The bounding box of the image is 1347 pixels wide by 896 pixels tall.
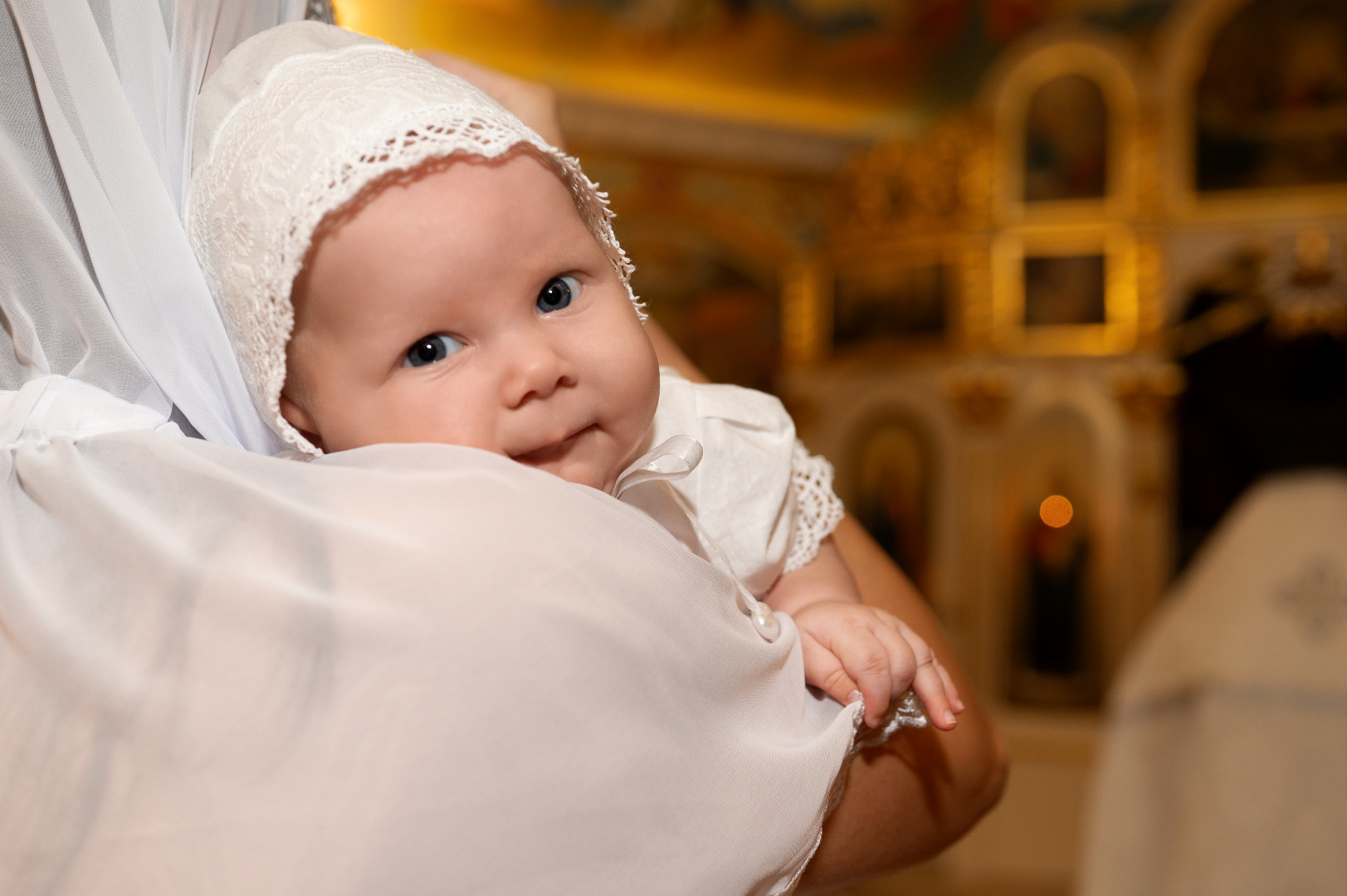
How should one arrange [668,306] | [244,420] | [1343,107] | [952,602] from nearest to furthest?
[244,420] → [1343,107] → [952,602] → [668,306]

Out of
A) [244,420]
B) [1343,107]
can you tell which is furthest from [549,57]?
[244,420]

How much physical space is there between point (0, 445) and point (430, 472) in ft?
1.09

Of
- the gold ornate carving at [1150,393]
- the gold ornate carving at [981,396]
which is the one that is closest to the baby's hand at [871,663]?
the gold ornate carving at [981,396]

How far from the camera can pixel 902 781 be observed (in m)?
1.24

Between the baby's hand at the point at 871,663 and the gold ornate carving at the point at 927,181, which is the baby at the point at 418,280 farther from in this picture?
the gold ornate carving at the point at 927,181

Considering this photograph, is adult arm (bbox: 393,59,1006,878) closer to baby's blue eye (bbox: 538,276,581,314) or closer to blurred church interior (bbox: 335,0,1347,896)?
baby's blue eye (bbox: 538,276,581,314)

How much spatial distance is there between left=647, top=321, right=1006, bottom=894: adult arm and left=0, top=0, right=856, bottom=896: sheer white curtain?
0.91 ft

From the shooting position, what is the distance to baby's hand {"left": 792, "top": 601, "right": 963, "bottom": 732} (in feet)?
3.39

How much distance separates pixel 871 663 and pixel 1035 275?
920 centimetres

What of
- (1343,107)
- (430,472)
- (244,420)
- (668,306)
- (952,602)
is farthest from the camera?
(668,306)

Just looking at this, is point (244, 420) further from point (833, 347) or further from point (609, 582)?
point (833, 347)

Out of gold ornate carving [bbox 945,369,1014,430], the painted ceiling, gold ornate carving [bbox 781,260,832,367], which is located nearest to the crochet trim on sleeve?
gold ornate carving [bbox 945,369,1014,430]

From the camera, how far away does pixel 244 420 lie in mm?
1076

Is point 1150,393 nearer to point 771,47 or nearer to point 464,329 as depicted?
point 771,47
